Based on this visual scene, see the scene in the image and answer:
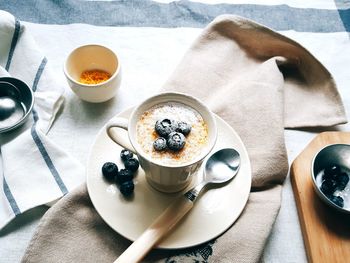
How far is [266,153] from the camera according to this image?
1.09m

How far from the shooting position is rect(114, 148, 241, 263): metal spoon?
87 cm

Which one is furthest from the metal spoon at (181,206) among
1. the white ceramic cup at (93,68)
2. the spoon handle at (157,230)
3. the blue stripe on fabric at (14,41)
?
the blue stripe on fabric at (14,41)

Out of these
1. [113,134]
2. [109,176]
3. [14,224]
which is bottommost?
[14,224]

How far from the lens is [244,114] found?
3.86 feet

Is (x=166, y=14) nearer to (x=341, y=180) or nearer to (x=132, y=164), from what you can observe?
(x=132, y=164)

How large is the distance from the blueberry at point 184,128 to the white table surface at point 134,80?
0.34 metres

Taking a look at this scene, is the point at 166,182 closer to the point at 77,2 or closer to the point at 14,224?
the point at 14,224

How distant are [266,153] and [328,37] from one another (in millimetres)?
592

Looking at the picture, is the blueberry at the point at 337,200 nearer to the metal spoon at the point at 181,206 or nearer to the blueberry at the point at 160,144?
the metal spoon at the point at 181,206

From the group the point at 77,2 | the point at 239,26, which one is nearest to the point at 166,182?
the point at 239,26

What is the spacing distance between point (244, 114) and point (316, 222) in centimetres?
35

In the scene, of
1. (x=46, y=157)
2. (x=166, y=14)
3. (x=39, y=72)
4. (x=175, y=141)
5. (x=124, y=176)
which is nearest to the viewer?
(x=175, y=141)

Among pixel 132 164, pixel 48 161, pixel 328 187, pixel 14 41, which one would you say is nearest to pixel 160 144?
pixel 132 164

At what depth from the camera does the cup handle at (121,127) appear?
3.02 ft
